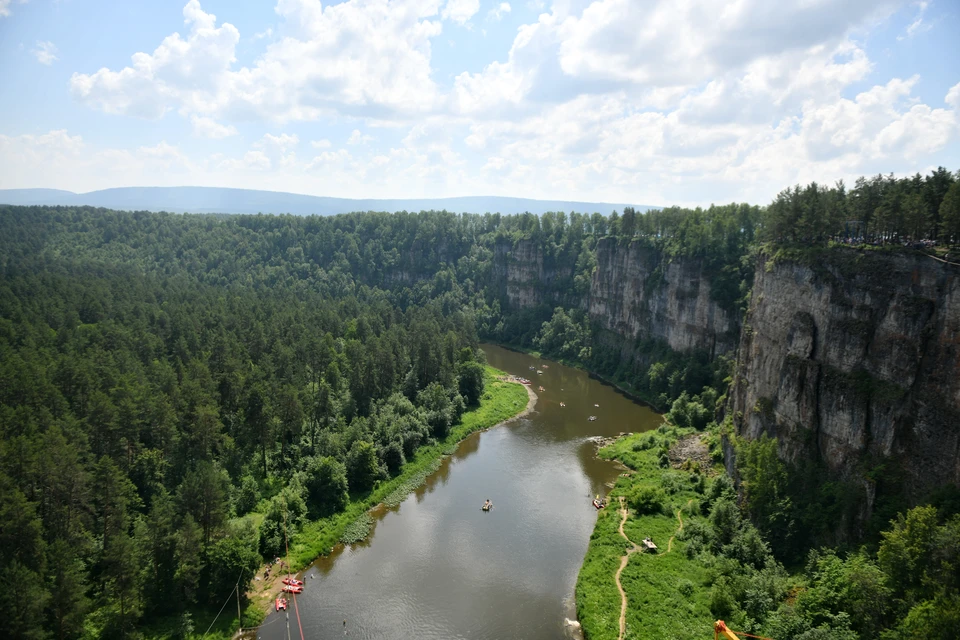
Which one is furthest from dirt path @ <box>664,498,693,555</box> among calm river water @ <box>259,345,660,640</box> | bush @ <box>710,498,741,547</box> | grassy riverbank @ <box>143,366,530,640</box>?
grassy riverbank @ <box>143,366,530,640</box>

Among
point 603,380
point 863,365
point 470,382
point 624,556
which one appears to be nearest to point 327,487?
point 624,556

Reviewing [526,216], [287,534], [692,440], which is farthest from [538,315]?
[287,534]

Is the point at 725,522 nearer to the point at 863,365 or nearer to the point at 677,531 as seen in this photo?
the point at 677,531

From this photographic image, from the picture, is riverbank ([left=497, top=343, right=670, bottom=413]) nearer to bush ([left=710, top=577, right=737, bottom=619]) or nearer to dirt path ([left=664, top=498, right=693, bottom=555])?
dirt path ([left=664, top=498, right=693, bottom=555])

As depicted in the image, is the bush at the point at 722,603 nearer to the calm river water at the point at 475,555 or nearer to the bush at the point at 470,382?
the calm river water at the point at 475,555

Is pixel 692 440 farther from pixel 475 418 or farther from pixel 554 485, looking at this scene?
pixel 475 418
